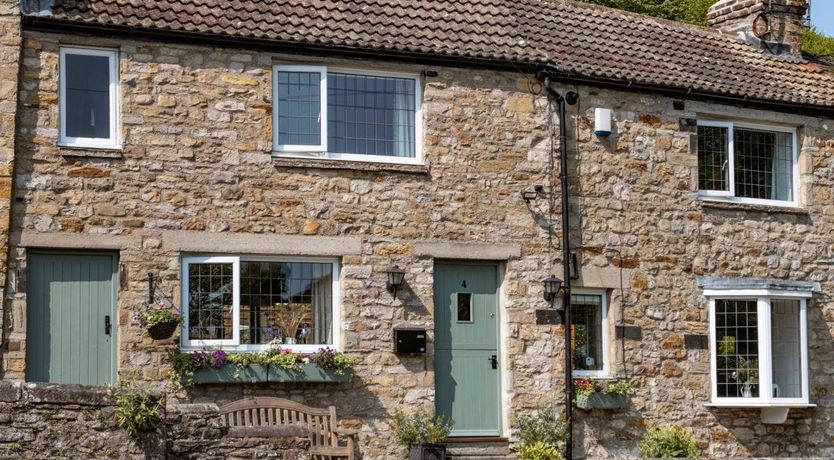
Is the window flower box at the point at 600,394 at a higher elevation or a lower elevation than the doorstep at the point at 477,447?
higher

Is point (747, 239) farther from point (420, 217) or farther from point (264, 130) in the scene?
point (264, 130)

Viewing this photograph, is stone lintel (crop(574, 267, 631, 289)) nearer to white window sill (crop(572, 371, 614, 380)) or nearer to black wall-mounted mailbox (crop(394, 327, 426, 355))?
white window sill (crop(572, 371, 614, 380))

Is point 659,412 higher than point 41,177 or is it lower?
lower

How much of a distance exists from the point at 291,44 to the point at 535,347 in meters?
5.06

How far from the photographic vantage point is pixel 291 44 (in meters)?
17.4

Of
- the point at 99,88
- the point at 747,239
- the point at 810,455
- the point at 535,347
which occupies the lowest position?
the point at 810,455

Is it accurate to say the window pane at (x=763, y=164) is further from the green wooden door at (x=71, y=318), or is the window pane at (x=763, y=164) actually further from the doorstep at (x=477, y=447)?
the green wooden door at (x=71, y=318)

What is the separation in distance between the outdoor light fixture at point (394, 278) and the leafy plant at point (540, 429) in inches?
93.4

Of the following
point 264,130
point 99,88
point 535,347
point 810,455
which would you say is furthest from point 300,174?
point 810,455

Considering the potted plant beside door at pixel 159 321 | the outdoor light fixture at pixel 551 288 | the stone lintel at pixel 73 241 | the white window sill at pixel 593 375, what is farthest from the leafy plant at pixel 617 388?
the stone lintel at pixel 73 241

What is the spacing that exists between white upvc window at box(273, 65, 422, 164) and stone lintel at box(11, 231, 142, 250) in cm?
224

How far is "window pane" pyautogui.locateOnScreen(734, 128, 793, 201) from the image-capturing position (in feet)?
68.1

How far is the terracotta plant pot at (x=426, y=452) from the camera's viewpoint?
17.0 m

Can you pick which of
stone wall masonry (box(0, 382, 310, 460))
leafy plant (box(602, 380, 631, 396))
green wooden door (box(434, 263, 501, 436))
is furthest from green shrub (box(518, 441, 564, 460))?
stone wall masonry (box(0, 382, 310, 460))
